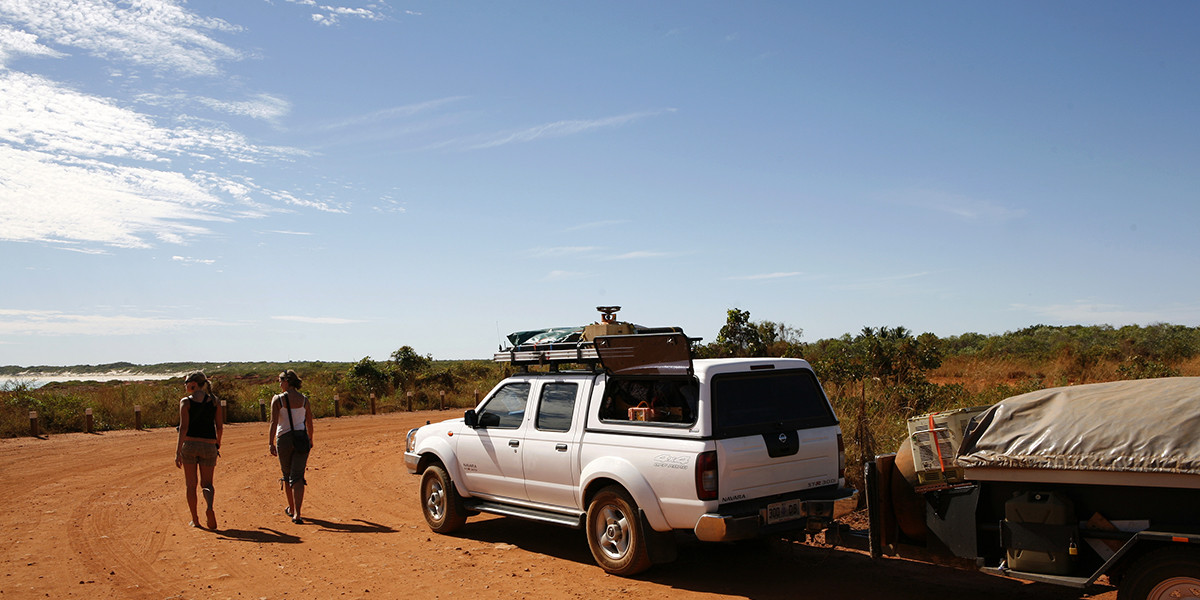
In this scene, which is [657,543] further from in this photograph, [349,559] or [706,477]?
[349,559]

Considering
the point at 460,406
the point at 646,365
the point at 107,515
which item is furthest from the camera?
the point at 460,406

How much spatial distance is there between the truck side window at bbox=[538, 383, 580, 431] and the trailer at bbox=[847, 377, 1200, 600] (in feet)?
10.4

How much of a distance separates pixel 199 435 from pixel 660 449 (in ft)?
19.2

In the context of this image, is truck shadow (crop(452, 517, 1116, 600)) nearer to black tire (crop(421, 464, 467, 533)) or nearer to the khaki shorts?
black tire (crop(421, 464, 467, 533))

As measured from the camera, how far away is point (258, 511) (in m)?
10.8

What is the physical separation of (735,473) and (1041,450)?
2291mm

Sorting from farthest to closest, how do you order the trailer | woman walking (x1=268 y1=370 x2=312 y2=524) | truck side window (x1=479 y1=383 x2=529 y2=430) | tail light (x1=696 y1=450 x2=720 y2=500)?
woman walking (x1=268 y1=370 x2=312 y2=524)
truck side window (x1=479 y1=383 x2=529 y2=430)
tail light (x1=696 y1=450 x2=720 y2=500)
the trailer

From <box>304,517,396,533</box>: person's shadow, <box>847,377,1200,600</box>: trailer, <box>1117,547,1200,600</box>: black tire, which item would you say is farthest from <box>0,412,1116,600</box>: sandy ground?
<box>1117,547,1200,600</box>: black tire

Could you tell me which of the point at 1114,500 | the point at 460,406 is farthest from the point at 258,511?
the point at 460,406

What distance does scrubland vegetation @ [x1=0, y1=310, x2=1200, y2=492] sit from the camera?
13148 millimetres

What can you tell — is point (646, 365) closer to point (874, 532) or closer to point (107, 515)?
point (874, 532)

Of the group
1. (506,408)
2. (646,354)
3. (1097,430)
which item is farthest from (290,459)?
(1097,430)

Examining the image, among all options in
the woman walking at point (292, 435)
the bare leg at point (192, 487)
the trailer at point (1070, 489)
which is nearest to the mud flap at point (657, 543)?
the trailer at point (1070, 489)

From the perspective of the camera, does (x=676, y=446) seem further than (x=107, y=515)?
No
